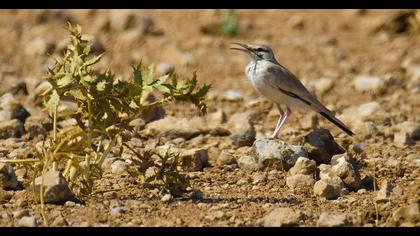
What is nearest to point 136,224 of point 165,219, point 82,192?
point 165,219

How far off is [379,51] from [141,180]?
23.7 ft

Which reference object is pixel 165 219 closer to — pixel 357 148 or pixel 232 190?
pixel 232 190

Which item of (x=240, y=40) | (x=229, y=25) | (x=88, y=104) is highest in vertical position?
(x=229, y=25)

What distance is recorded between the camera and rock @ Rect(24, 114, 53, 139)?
8195mm

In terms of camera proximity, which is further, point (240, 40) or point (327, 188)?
point (240, 40)

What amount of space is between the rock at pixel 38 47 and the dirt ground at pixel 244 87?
0.31 ft

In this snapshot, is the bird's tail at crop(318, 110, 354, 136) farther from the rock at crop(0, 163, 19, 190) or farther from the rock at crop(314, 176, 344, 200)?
the rock at crop(0, 163, 19, 190)

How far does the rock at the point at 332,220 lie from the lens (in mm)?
5891

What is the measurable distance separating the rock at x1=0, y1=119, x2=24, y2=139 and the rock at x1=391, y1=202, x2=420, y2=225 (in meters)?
3.65

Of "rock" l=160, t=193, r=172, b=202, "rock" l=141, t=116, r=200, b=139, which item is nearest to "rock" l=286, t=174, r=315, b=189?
"rock" l=160, t=193, r=172, b=202

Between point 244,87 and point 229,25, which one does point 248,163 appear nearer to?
point 244,87

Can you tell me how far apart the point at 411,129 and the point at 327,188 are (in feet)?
7.54

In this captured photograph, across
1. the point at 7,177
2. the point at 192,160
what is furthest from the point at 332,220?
the point at 7,177

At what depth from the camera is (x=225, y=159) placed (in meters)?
7.57
